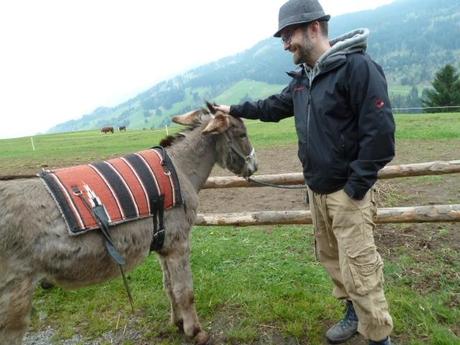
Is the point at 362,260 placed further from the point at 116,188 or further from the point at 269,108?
the point at 116,188

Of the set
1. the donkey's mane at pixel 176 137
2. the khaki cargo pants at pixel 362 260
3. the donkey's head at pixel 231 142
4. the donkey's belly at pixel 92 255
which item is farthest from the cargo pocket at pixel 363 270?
the donkey's mane at pixel 176 137

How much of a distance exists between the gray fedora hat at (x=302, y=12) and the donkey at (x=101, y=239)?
4.43ft

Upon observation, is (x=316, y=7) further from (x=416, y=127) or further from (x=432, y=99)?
(x=432, y=99)

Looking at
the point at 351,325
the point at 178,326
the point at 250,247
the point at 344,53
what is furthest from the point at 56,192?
the point at 250,247

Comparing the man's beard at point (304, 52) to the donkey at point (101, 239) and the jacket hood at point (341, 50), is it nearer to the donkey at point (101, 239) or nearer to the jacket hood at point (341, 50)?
the jacket hood at point (341, 50)

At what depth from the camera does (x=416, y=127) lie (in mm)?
19109

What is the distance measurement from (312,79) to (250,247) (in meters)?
3.77

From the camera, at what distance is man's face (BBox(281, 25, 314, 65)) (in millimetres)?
3240

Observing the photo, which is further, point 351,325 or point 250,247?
point 250,247

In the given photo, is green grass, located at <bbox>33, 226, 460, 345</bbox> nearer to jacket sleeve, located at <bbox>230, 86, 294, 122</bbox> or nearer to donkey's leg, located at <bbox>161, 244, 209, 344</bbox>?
donkey's leg, located at <bbox>161, 244, 209, 344</bbox>

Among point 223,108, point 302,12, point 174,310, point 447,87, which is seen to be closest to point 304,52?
point 302,12

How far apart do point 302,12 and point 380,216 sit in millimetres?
3062

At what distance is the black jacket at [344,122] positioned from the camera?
2926mm

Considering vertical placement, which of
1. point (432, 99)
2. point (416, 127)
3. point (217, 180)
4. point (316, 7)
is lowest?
point (432, 99)
